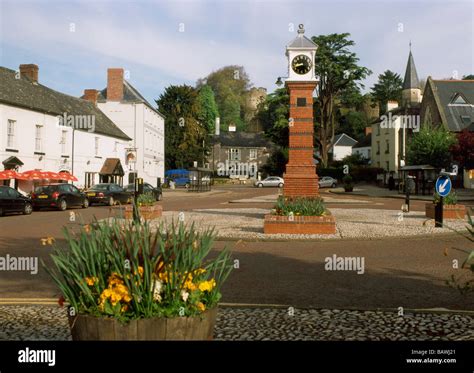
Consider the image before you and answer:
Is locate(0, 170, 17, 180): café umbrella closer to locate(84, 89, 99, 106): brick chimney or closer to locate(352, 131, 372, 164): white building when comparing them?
locate(84, 89, 99, 106): brick chimney

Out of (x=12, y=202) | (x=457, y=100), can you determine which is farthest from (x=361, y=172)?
(x=12, y=202)

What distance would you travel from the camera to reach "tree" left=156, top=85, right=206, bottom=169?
7062cm

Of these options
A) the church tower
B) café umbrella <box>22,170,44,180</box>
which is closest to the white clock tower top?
café umbrella <box>22,170,44,180</box>

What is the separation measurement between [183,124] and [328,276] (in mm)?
62700

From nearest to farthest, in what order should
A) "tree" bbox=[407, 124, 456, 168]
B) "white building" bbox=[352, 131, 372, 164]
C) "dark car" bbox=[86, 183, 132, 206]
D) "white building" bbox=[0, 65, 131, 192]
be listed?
"dark car" bbox=[86, 183, 132, 206]
"white building" bbox=[0, 65, 131, 192]
"tree" bbox=[407, 124, 456, 168]
"white building" bbox=[352, 131, 372, 164]

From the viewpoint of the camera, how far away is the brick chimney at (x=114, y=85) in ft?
172

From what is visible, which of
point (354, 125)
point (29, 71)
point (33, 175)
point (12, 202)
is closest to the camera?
point (12, 202)

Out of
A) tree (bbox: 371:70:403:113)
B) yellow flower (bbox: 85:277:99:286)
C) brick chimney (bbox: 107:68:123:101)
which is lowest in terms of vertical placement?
yellow flower (bbox: 85:277:99:286)

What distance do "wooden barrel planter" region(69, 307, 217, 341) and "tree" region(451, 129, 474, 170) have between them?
37957 mm

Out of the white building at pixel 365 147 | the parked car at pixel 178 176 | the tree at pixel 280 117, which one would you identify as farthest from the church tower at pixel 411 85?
the parked car at pixel 178 176

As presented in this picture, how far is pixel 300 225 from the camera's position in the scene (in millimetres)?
13453

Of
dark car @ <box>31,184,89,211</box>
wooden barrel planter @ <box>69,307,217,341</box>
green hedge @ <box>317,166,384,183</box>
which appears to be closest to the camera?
wooden barrel planter @ <box>69,307,217,341</box>

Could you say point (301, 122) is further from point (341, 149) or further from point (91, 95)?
Answer: point (341, 149)

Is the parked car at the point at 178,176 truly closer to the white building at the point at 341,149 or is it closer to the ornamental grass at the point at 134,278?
the white building at the point at 341,149
